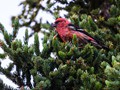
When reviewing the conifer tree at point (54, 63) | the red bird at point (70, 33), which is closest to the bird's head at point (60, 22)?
the red bird at point (70, 33)

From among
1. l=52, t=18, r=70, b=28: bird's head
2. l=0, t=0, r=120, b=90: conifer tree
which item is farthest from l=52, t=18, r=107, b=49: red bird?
l=0, t=0, r=120, b=90: conifer tree

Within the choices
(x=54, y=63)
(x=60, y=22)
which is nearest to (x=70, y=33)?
(x=60, y=22)

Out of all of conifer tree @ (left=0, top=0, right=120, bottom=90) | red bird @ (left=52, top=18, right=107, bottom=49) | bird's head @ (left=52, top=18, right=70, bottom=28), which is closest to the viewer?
conifer tree @ (left=0, top=0, right=120, bottom=90)

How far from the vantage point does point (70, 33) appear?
6.32 m

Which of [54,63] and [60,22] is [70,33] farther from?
[54,63]

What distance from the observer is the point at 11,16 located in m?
9.00

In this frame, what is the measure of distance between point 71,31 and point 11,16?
304 centimetres

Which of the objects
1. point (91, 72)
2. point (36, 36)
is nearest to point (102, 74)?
point (91, 72)

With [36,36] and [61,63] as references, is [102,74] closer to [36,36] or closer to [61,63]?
[61,63]

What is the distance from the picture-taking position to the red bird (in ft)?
20.1

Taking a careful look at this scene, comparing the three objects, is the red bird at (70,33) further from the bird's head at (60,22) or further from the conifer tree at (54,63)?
the conifer tree at (54,63)

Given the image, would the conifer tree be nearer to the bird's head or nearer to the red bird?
the red bird

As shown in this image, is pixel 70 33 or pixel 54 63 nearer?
pixel 54 63

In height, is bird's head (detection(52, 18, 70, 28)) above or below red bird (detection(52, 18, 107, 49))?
above
